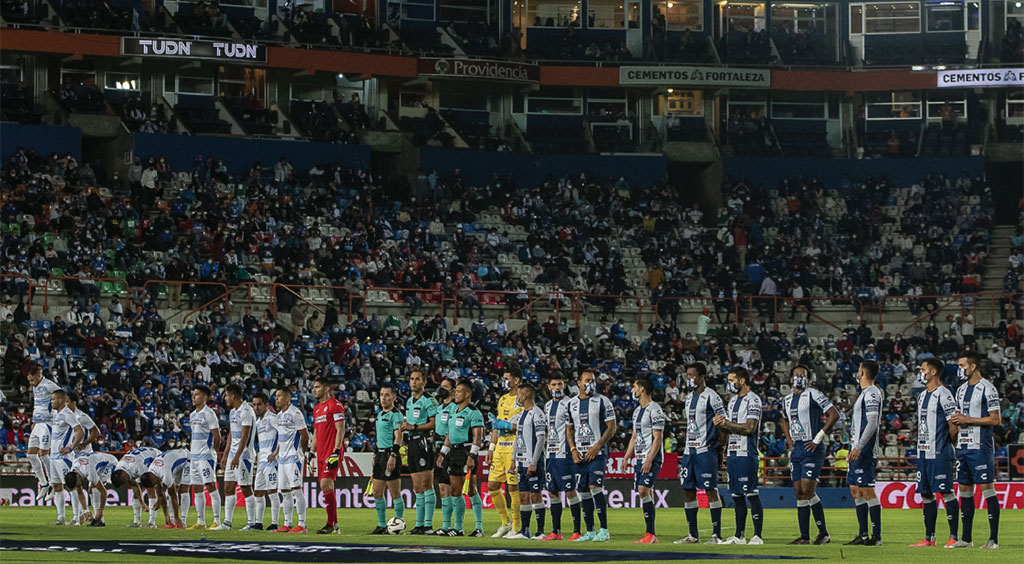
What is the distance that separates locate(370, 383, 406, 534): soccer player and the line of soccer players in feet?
0.07

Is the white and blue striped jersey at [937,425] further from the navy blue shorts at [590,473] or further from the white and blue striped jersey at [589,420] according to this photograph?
the navy blue shorts at [590,473]

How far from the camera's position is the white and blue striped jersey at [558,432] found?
2133 cm

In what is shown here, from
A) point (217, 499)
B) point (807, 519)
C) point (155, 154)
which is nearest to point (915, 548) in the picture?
point (807, 519)

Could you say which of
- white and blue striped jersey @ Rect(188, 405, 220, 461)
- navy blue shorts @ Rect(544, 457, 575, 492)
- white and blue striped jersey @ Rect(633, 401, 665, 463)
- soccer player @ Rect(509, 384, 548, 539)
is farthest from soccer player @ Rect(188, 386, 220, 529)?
white and blue striped jersey @ Rect(633, 401, 665, 463)

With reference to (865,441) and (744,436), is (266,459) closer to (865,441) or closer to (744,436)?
(744,436)

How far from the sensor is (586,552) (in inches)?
720

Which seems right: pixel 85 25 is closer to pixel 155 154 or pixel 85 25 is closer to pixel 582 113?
pixel 155 154

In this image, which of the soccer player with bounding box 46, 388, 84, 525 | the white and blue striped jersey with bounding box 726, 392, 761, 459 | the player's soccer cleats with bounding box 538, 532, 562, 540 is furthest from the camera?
the soccer player with bounding box 46, 388, 84, 525

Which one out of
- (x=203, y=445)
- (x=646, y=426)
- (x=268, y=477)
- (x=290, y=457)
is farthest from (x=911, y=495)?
(x=203, y=445)

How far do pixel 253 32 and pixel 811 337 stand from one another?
862 inches

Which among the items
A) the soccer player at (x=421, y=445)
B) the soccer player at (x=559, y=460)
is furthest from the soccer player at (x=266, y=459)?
the soccer player at (x=559, y=460)

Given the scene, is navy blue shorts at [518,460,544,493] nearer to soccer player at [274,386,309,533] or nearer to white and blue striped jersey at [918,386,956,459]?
soccer player at [274,386,309,533]

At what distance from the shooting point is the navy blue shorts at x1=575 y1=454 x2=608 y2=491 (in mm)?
21156

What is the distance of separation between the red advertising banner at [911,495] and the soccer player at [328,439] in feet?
56.8
